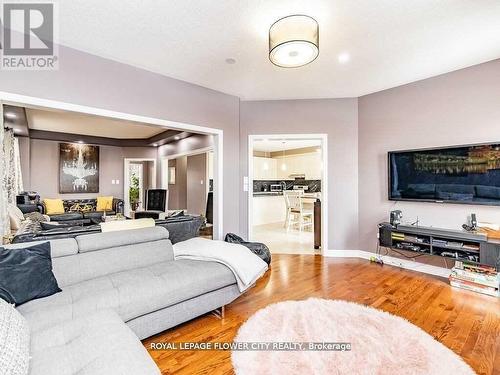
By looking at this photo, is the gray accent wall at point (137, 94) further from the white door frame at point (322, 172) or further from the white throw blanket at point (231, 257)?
the white throw blanket at point (231, 257)

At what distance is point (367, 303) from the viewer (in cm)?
255

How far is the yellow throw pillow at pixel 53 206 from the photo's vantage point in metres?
6.46

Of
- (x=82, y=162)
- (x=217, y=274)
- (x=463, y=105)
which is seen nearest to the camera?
(x=217, y=274)

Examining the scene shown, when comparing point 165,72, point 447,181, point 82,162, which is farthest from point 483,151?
point 82,162

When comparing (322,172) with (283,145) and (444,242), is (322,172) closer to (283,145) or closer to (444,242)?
(444,242)

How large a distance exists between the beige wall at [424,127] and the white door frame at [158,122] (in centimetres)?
229

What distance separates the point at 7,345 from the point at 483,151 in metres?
4.28

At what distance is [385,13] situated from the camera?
84.8 inches

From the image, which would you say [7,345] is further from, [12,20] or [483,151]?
[483,151]

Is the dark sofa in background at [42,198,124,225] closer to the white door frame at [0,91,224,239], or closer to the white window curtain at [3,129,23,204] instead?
the white window curtain at [3,129,23,204]

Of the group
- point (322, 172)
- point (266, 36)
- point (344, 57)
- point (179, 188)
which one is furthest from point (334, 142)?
point (179, 188)

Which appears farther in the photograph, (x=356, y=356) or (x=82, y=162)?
(x=82, y=162)

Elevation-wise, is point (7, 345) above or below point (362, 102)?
below

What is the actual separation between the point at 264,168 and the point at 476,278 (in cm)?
638
